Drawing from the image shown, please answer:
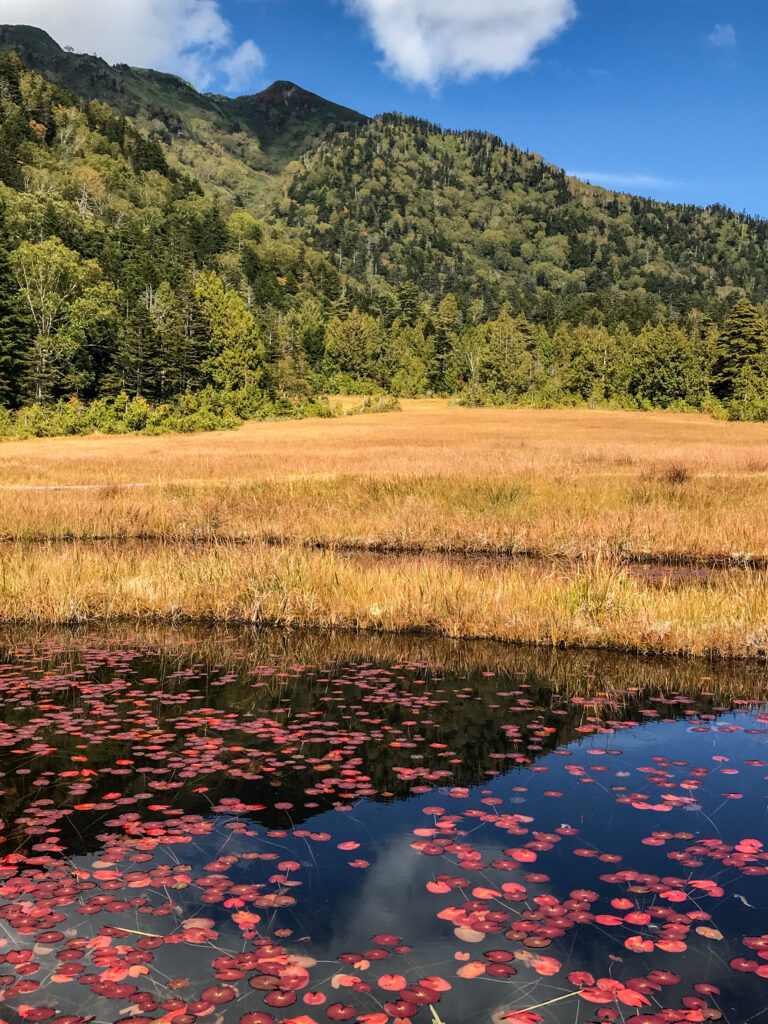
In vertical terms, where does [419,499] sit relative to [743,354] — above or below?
below

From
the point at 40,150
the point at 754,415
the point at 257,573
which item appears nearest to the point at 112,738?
the point at 257,573

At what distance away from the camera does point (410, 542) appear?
20.2 metres

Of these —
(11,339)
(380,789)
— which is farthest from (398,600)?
(11,339)

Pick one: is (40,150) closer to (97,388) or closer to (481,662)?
(97,388)

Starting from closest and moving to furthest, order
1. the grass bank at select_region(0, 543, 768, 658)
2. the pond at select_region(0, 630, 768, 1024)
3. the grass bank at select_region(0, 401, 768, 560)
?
1. the pond at select_region(0, 630, 768, 1024)
2. the grass bank at select_region(0, 543, 768, 658)
3. the grass bank at select_region(0, 401, 768, 560)

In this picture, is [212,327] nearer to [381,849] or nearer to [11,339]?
[11,339]

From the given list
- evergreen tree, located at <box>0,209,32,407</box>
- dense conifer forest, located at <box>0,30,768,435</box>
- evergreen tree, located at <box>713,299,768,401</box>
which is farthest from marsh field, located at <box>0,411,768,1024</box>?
evergreen tree, located at <box>713,299,768,401</box>

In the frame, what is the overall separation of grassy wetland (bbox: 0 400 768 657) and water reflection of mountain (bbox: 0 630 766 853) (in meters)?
0.72

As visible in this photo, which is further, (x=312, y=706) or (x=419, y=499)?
(x=419, y=499)

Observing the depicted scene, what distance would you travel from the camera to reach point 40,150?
130 meters

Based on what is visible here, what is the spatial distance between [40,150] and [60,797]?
146081mm

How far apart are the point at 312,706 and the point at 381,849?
3.41 m

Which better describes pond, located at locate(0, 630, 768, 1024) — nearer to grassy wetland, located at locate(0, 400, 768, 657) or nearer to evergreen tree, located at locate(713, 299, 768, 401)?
grassy wetland, located at locate(0, 400, 768, 657)

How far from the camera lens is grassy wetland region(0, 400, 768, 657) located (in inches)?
479
